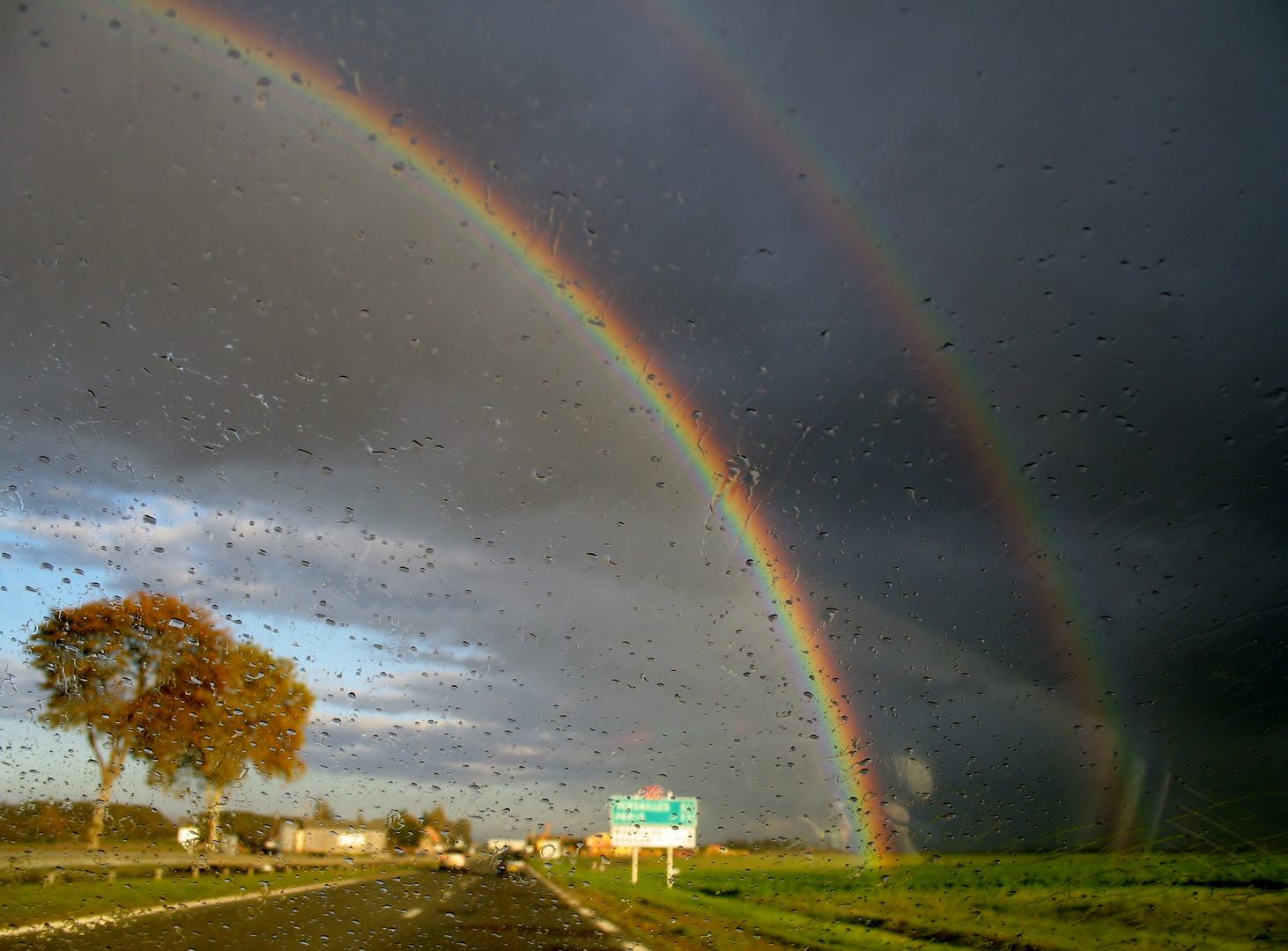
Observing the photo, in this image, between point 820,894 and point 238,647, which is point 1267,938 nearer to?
point 820,894

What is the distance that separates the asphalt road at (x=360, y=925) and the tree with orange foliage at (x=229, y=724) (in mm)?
1184

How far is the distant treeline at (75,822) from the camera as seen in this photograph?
4.97 m

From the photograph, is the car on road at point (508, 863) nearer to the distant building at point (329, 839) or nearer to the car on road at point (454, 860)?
the car on road at point (454, 860)

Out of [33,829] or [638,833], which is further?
[638,833]

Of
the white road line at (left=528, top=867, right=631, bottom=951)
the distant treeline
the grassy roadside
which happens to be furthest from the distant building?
the white road line at (left=528, top=867, right=631, bottom=951)

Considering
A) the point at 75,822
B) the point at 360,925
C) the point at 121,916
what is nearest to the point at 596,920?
the point at 360,925

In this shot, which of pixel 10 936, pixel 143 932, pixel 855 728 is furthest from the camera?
pixel 855 728

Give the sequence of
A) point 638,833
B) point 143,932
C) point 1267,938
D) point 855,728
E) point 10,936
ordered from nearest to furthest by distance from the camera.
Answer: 1. point 638,833
2. point 10,936
3. point 143,932
4. point 1267,938
5. point 855,728

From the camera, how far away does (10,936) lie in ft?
18.8

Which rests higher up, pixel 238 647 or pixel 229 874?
pixel 238 647

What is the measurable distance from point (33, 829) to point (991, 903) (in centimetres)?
655

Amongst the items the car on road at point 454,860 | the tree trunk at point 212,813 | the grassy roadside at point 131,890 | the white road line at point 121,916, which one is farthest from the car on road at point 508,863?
the tree trunk at point 212,813

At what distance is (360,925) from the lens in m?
7.89

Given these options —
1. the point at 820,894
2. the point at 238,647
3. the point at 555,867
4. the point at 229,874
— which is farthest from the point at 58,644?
the point at 820,894
